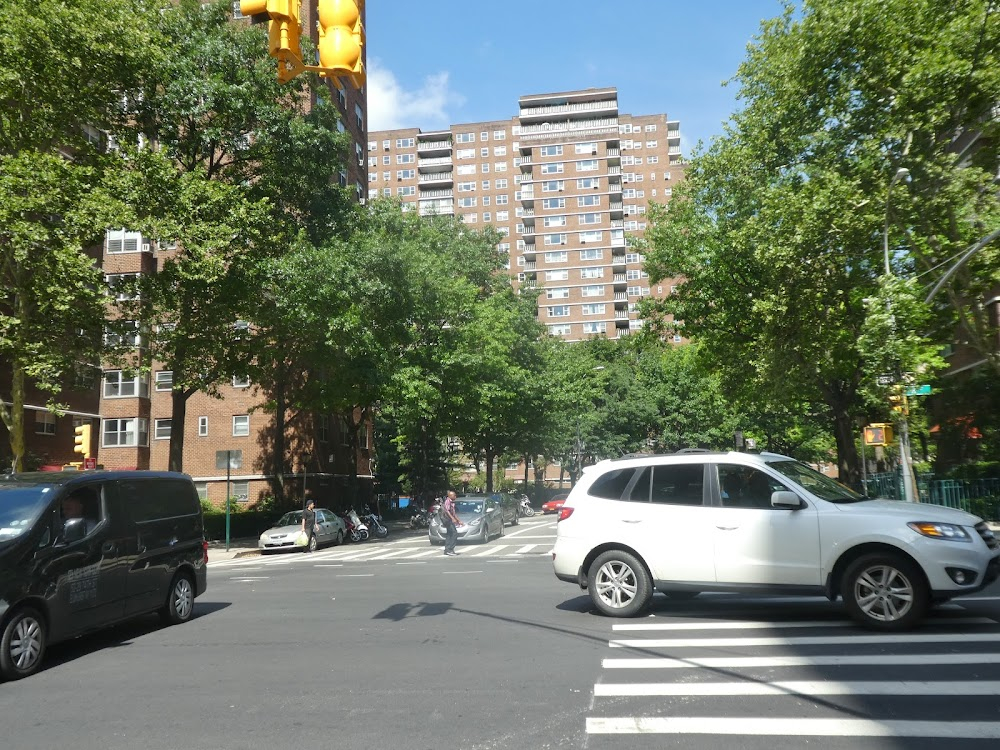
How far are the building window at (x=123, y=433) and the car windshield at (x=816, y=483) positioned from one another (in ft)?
128

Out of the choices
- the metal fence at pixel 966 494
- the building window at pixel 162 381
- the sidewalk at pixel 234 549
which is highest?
the building window at pixel 162 381

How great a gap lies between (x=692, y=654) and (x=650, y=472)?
2579 millimetres

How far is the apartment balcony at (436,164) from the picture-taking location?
125 metres

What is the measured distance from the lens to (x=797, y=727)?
531 centimetres

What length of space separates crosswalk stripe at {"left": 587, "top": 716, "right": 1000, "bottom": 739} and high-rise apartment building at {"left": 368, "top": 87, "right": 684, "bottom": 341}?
96985 mm

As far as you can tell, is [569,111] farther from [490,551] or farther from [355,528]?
[490,551]

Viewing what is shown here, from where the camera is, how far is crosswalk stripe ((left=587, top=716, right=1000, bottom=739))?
16.7 ft

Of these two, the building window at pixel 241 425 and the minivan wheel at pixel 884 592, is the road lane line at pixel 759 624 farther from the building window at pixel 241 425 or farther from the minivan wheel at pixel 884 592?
the building window at pixel 241 425

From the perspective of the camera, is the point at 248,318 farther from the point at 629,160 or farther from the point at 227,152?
the point at 629,160

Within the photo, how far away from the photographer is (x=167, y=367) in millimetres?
27031

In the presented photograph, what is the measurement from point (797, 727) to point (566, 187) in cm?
10971

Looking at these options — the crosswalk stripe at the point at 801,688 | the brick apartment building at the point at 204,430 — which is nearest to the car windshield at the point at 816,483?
the crosswalk stripe at the point at 801,688

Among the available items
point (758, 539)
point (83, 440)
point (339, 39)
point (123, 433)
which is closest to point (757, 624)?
point (758, 539)

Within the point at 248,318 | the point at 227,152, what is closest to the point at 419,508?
the point at 248,318
